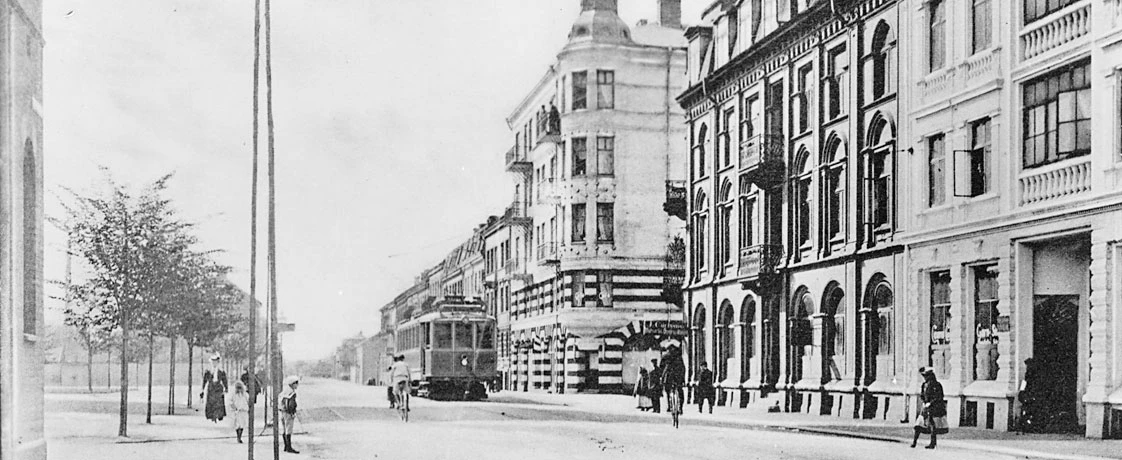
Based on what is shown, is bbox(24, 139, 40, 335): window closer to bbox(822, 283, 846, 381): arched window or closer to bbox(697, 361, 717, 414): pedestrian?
bbox(822, 283, 846, 381): arched window

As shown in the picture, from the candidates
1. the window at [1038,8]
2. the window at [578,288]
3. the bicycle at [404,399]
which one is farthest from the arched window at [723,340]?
the window at [1038,8]

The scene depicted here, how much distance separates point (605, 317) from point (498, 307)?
1845 centimetres

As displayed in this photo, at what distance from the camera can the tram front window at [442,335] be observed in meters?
43.8

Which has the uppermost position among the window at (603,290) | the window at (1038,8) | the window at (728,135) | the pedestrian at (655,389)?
the window at (1038,8)

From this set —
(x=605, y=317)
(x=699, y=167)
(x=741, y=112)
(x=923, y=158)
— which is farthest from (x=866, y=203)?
(x=605, y=317)

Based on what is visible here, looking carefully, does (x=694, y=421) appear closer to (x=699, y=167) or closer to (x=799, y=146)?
(x=799, y=146)

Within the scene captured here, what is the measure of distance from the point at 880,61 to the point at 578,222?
27.7 meters

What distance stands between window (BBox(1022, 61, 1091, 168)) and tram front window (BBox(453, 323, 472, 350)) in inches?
905

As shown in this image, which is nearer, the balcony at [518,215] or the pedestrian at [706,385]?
the pedestrian at [706,385]

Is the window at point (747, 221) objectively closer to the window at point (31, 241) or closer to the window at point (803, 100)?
the window at point (803, 100)

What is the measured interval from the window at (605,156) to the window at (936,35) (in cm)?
2906

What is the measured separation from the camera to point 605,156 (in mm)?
57281

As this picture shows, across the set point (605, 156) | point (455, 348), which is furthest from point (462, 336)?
point (605, 156)

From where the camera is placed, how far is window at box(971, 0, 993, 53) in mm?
26016
